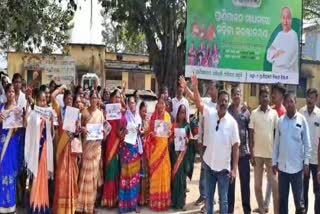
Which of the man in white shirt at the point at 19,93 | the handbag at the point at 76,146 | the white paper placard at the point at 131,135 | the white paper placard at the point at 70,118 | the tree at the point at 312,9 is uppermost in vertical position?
the tree at the point at 312,9

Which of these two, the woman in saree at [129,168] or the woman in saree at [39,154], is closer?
the woman in saree at [39,154]

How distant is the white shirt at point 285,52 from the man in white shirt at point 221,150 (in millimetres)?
5439

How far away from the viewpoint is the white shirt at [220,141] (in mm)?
6875

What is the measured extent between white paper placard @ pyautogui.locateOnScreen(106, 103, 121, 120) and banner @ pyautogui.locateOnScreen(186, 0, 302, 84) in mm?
3363

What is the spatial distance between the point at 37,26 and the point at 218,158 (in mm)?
9148

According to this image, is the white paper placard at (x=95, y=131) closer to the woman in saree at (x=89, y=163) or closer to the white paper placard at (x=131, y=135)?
the woman in saree at (x=89, y=163)

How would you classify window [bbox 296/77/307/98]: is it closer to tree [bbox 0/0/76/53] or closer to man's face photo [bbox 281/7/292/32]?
tree [bbox 0/0/76/53]

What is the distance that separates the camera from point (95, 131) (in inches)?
300

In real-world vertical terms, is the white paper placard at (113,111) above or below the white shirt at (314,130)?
above

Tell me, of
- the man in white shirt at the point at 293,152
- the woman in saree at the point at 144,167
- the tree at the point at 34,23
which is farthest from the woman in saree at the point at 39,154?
the tree at the point at 34,23

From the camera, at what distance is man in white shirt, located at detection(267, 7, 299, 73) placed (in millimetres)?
12062

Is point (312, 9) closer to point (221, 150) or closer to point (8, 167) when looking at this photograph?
point (221, 150)

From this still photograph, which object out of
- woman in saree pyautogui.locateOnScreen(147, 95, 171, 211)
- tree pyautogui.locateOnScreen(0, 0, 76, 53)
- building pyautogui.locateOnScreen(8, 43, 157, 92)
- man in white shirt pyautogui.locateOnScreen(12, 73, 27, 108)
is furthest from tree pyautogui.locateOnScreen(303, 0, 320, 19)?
man in white shirt pyautogui.locateOnScreen(12, 73, 27, 108)

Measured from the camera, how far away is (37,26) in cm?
1452
